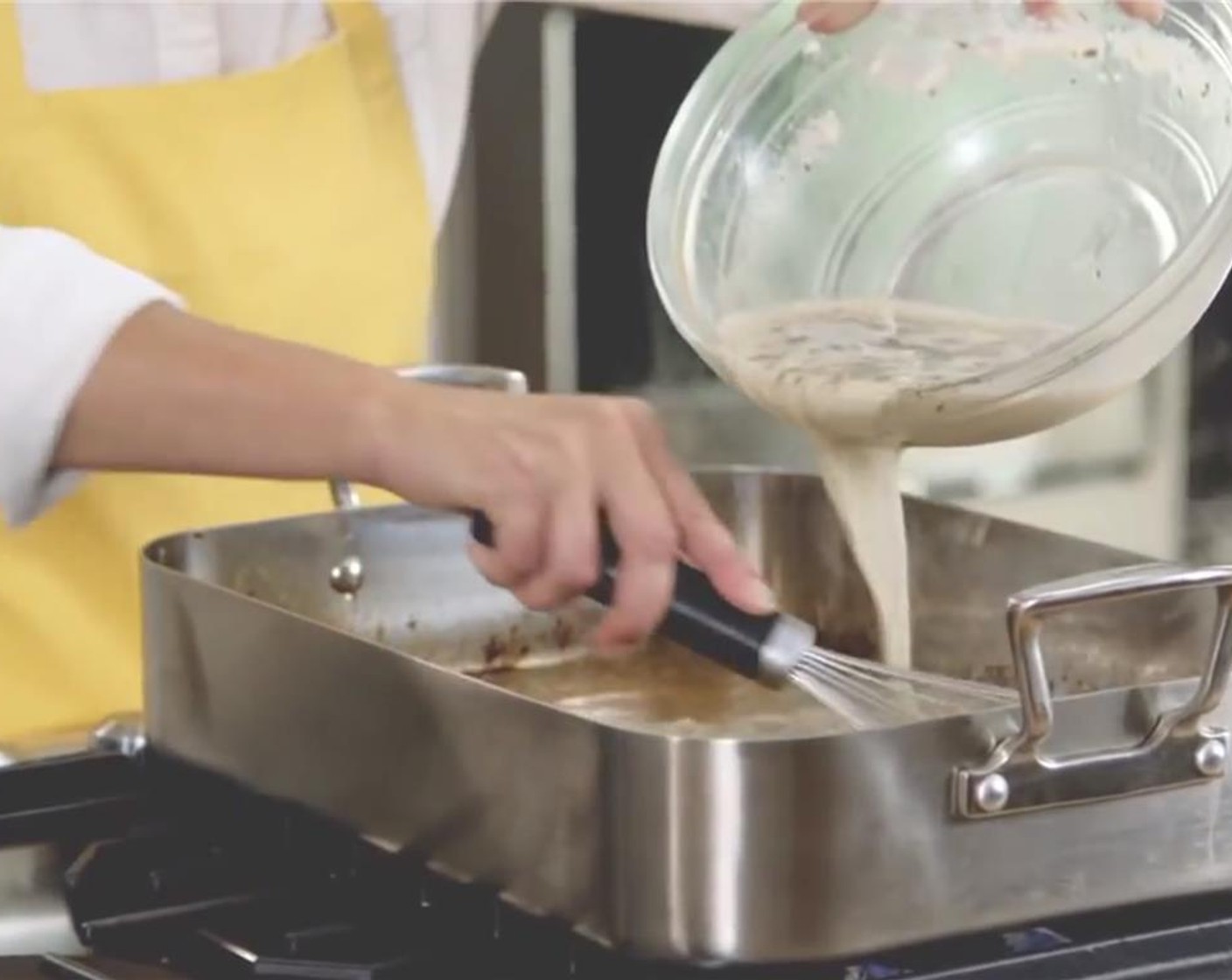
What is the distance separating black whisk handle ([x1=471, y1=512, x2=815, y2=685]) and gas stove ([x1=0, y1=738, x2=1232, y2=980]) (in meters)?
0.09

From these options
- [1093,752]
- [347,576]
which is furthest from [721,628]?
[347,576]

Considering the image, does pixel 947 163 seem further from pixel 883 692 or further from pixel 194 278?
pixel 194 278

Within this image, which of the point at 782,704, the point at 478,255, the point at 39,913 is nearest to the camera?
the point at 39,913

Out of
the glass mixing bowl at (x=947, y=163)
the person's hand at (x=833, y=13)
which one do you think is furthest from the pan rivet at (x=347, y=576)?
the person's hand at (x=833, y=13)

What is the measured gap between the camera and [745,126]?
89 centimetres

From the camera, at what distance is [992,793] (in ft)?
1.90

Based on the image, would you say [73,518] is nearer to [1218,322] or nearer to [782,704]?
[782,704]

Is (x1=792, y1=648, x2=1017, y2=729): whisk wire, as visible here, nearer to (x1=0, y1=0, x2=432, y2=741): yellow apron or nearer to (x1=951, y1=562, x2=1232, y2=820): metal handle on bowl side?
(x1=951, y1=562, x2=1232, y2=820): metal handle on bowl side

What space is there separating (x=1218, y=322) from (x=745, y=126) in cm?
110

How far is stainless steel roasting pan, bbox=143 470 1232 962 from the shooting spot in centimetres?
57

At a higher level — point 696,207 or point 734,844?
point 696,207

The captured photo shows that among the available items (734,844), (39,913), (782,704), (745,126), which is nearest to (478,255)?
(745,126)

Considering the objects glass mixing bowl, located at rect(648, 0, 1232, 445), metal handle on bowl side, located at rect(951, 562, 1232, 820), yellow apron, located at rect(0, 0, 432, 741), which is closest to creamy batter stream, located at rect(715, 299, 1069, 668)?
glass mixing bowl, located at rect(648, 0, 1232, 445)

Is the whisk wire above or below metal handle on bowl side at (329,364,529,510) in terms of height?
below
